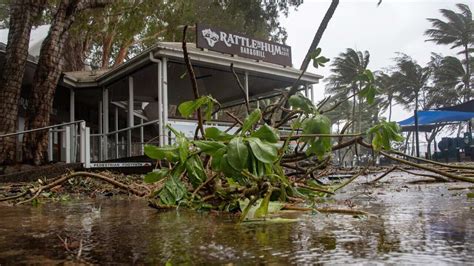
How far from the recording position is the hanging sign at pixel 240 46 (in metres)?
10.5

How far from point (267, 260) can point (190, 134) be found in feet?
28.0

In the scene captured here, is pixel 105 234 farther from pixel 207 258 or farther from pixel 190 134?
pixel 190 134

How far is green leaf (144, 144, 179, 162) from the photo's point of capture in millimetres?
1742

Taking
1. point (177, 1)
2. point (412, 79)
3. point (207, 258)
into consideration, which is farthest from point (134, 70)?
point (412, 79)

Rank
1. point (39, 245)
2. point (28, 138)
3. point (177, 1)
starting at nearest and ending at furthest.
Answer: point (39, 245) → point (28, 138) → point (177, 1)

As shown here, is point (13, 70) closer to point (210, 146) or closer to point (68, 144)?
point (68, 144)

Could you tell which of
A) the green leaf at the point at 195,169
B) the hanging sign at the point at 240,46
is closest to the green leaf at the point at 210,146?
the green leaf at the point at 195,169

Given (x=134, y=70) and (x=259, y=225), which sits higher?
(x=134, y=70)

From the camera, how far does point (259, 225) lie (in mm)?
1582

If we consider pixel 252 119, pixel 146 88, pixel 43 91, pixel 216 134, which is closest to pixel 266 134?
pixel 252 119

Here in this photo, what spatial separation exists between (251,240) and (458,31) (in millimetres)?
48735

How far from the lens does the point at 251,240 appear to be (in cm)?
127

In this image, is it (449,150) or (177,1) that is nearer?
(177,1)

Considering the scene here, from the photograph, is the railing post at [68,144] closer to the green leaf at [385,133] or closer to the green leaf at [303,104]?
the green leaf at [303,104]
